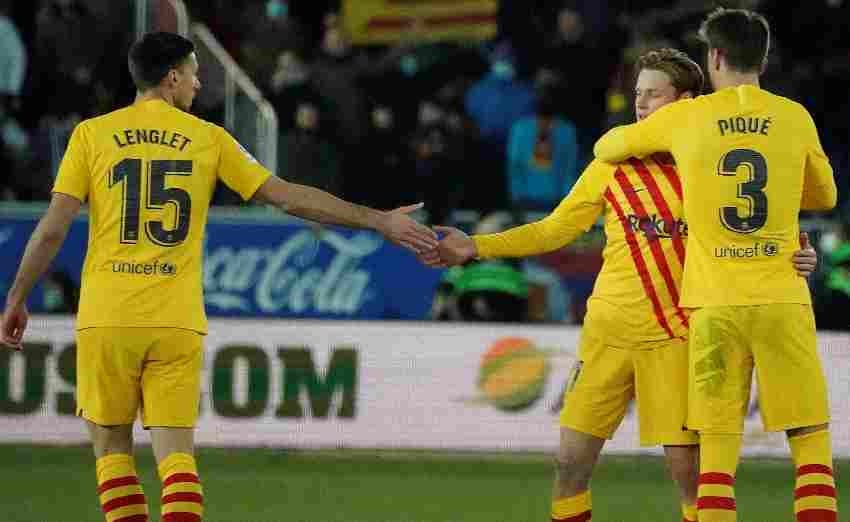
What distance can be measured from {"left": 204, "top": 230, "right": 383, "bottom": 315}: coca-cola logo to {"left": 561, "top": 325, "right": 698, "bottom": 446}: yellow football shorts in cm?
667

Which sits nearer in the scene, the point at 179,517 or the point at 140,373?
the point at 179,517

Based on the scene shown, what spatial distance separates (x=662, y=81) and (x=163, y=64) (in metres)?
1.97

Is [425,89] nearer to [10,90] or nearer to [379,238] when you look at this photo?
[379,238]

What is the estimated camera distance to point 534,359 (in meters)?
12.8

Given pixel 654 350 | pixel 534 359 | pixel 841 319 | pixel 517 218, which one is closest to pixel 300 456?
pixel 534 359

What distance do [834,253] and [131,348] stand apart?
773 centimetres

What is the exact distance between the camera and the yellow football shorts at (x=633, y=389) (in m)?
7.36

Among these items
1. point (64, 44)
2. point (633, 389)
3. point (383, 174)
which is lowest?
point (633, 389)

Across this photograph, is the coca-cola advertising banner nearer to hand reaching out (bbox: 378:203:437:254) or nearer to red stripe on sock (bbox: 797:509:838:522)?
hand reaching out (bbox: 378:203:437:254)

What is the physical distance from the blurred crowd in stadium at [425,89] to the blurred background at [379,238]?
0.9 inches

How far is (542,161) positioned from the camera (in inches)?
597

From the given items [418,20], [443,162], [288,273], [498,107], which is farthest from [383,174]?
[418,20]

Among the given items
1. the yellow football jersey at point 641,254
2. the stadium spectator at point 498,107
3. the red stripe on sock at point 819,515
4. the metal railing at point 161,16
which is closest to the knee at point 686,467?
the yellow football jersey at point 641,254

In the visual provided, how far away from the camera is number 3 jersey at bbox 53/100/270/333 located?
7.08 meters
